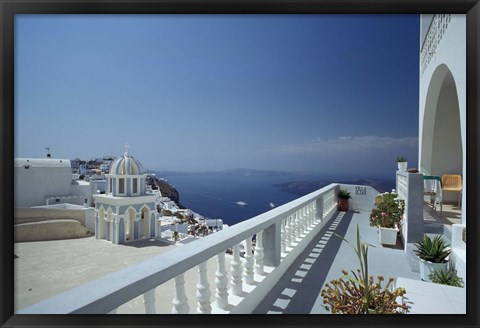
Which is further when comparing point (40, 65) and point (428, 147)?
point (428, 147)

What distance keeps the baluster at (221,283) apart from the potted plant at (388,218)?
9.51ft

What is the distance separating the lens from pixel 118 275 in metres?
1.03

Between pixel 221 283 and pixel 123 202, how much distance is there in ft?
21.5

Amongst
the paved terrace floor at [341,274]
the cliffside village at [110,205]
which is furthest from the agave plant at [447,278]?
the cliffside village at [110,205]

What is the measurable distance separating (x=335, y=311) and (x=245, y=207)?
1.70 metres

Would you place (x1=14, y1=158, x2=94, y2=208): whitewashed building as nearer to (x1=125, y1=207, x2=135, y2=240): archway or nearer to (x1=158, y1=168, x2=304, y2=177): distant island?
(x1=125, y1=207, x2=135, y2=240): archway

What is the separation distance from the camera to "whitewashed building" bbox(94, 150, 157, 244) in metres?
7.34

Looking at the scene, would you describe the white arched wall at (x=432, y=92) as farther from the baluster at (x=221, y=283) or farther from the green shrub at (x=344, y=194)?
the baluster at (x=221, y=283)

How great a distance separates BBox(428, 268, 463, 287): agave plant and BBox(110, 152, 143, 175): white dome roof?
7285mm

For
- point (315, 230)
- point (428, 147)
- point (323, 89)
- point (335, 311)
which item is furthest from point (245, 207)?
point (428, 147)

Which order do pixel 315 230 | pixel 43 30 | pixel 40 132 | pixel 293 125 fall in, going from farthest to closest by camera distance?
pixel 293 125 < pixel 315 230 < pixel 40 132 < pixel 43 30

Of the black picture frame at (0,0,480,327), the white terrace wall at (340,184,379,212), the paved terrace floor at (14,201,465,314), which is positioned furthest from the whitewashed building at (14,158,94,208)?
the white terrace wall at (340,184,379,212)

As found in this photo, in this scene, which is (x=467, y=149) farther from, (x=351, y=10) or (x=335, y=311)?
(x=335, y=311)

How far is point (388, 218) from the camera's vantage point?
12.1 feet
